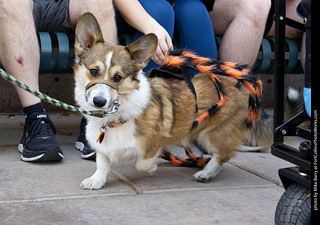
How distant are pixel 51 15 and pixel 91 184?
156cm

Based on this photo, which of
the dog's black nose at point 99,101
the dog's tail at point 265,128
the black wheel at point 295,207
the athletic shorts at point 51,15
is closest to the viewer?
the black wheel at point 295,207

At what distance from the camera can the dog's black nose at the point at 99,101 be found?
2.24 m

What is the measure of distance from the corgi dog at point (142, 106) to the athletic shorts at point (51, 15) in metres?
0.94

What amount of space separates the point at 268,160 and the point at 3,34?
2.11 metres

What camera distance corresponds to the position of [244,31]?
345cm

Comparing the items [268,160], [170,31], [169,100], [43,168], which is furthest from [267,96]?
[43,168]

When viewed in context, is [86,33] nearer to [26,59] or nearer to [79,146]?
[26,59]

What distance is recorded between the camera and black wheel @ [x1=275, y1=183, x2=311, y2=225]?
1543 mm

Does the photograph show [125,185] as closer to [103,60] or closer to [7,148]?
[103,60]

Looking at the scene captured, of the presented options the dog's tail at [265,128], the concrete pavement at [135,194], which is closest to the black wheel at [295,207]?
the concrete pavement at [135,194]

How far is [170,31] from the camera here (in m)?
3.22

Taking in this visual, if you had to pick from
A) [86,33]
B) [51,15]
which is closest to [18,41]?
[51,15]

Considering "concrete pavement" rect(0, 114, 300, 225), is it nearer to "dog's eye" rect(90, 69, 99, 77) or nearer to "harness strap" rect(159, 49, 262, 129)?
"harness strap" rect(159, 49, 262, 129)

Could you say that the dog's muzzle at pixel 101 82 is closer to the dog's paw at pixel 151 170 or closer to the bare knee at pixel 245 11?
the dog's paw at pixel 151 170
